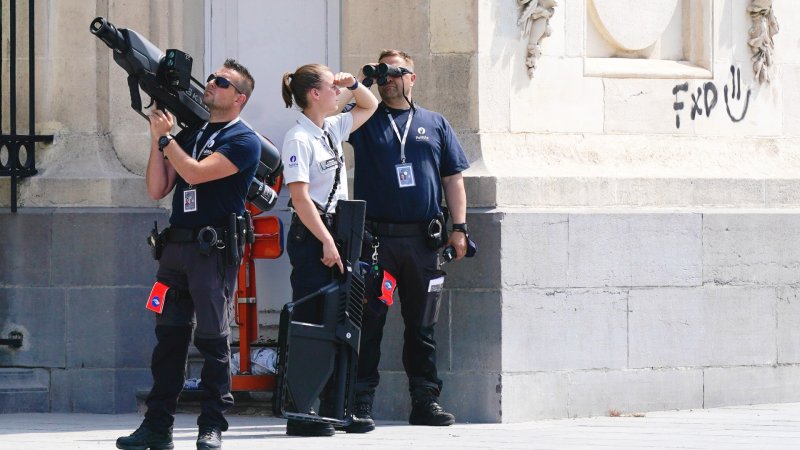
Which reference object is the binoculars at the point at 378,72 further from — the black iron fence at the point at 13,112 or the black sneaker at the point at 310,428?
the black iron fence at the point at 13,112

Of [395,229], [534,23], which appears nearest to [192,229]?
[395,229]

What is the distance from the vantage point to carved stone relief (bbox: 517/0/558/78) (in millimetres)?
9211

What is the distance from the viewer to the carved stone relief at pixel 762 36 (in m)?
9.96

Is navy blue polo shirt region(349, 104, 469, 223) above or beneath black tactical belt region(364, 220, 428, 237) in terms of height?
above

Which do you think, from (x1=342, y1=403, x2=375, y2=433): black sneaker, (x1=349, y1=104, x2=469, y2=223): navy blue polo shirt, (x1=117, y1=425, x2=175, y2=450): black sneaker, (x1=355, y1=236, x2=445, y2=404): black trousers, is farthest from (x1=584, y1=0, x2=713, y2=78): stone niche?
(x1=117, y1=425, x2=175, y2=450): black sneaker

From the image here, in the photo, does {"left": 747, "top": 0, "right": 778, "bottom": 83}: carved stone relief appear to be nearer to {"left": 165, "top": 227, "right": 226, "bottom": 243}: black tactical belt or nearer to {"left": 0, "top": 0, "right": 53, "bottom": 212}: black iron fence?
{"left": 165, "top": 227, "right": 226, "bottom": 243}: black tactical belt

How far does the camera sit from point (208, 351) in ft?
24.5

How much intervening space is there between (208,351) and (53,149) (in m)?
2.50

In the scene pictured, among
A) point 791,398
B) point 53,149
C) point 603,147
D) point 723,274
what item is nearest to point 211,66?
point 53,149

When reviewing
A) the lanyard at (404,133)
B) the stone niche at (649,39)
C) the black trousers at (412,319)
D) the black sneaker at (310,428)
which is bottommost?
the black sneaker at (310,428)

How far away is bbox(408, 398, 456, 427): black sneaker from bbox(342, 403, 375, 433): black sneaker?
30 centimetres

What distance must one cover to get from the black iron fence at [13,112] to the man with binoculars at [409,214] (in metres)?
2.01

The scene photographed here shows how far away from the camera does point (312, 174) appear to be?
8.22 meters

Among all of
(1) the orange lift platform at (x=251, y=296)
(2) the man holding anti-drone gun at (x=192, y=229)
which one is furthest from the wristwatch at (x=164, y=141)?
(1) the orange lift platform at (x=251, y=296)
